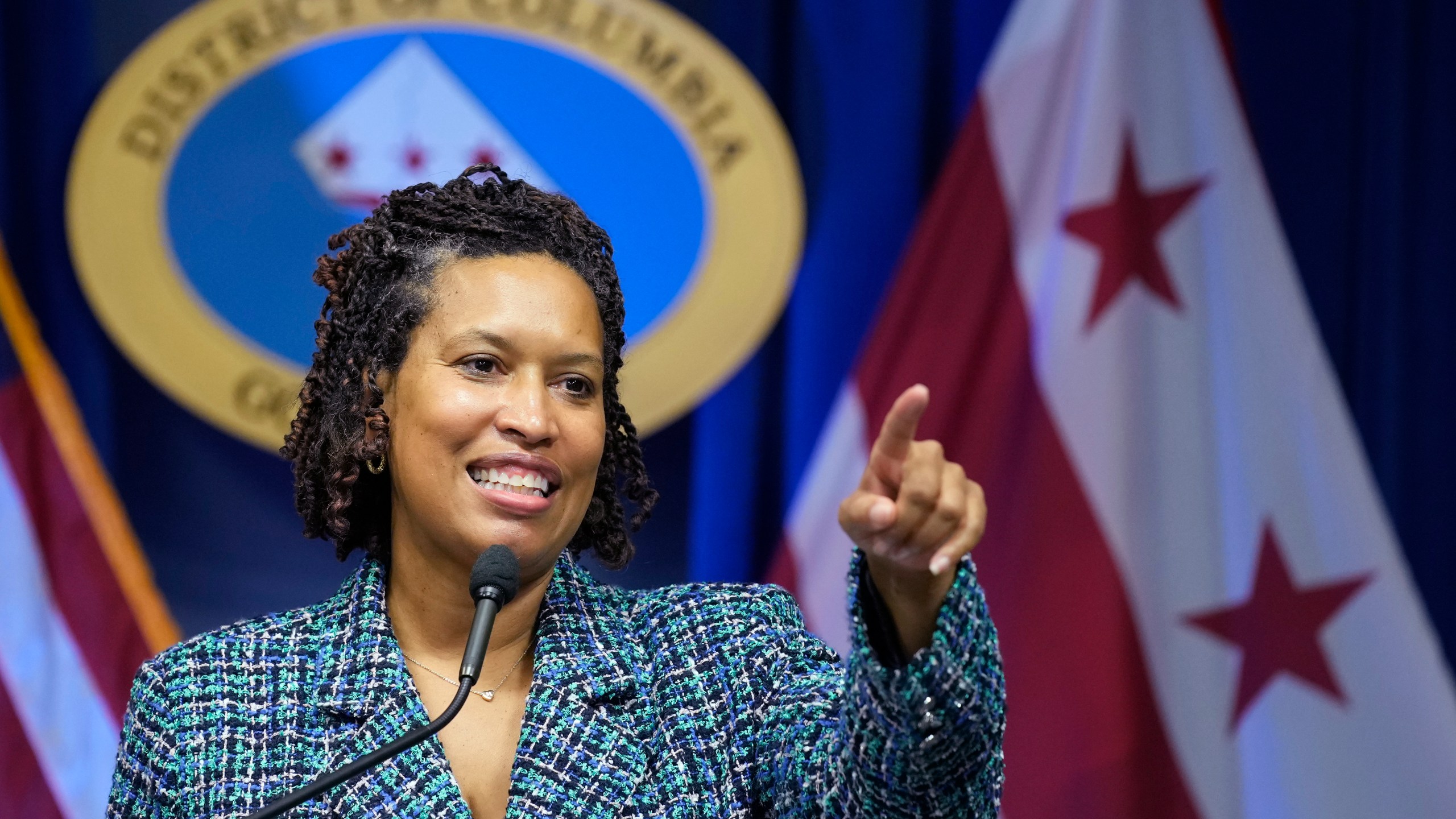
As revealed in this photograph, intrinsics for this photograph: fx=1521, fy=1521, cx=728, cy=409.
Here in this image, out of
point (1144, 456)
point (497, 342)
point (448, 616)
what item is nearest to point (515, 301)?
point (497, 342)

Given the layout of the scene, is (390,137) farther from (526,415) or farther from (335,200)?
(526,415)

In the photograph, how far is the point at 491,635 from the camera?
159cm

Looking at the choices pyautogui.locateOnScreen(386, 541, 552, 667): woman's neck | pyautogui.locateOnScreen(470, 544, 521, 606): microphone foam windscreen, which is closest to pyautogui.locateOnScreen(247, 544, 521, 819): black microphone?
pyautogui.locateOnScreen(470, 544, 521, 606): microphone foam windscreen

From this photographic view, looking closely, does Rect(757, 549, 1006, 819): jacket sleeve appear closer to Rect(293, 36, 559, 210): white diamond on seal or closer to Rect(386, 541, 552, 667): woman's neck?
Rect(386, 541, 552, 667): woman's neck

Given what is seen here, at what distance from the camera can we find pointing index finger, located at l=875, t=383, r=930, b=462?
1.03m

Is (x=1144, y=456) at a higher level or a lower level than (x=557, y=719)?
higher

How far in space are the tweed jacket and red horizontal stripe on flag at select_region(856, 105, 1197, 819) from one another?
50.2 inches

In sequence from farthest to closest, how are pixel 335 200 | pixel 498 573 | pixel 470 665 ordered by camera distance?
pixel 335 200 < pixel 498 573 < pixel 470 665

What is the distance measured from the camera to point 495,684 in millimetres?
1550

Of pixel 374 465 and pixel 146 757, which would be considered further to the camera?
pixel 374 465

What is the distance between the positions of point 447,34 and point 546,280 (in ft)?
4.27

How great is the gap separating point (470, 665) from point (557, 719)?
279 millimetres

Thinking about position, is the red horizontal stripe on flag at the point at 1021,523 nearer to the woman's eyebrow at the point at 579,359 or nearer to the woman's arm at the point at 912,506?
the woman's eyebrow at the point at 579,359

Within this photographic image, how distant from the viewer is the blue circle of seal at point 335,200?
2.64 meters
